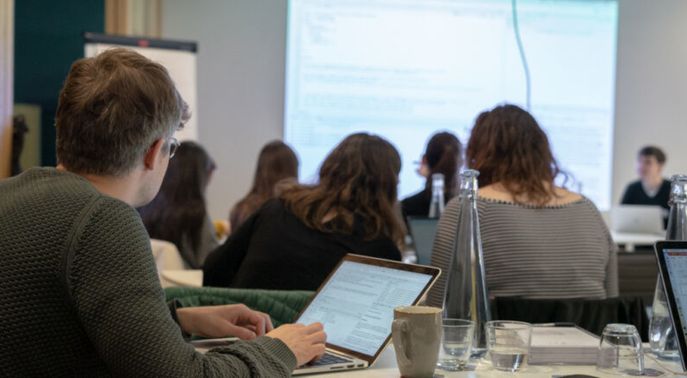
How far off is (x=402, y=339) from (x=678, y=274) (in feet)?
1.53

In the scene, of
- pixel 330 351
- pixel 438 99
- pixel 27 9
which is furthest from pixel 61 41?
pixel 330 351

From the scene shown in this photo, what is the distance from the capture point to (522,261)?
220 cm

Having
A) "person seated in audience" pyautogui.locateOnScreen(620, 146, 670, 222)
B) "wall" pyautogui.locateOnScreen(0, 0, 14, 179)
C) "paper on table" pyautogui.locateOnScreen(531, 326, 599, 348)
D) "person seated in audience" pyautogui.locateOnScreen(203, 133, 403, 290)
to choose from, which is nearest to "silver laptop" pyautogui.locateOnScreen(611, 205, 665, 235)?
"person seated in audience" pyautogui.locateOnScreen(620, 146, 670, 222)

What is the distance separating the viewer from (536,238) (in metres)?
2.22

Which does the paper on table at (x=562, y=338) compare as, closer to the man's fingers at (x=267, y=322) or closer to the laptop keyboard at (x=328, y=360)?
the laptop keyboard at (x=328, y=360)

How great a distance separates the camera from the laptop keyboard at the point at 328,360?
4.48 feet

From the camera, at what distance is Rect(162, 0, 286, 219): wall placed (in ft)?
20.9

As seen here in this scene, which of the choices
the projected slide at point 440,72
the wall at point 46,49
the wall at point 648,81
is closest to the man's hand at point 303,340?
the wall at point 46,49

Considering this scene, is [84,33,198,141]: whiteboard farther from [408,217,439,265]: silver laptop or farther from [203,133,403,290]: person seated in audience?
[203,133,403,290]: person seated in audience

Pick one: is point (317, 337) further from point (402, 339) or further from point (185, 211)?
point (185, 211)

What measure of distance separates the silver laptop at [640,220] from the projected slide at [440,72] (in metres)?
0.79

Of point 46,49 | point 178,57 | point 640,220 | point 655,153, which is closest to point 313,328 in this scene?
point 46,49

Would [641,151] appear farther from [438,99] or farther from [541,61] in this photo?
[438,99]

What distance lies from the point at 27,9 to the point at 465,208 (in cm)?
383
